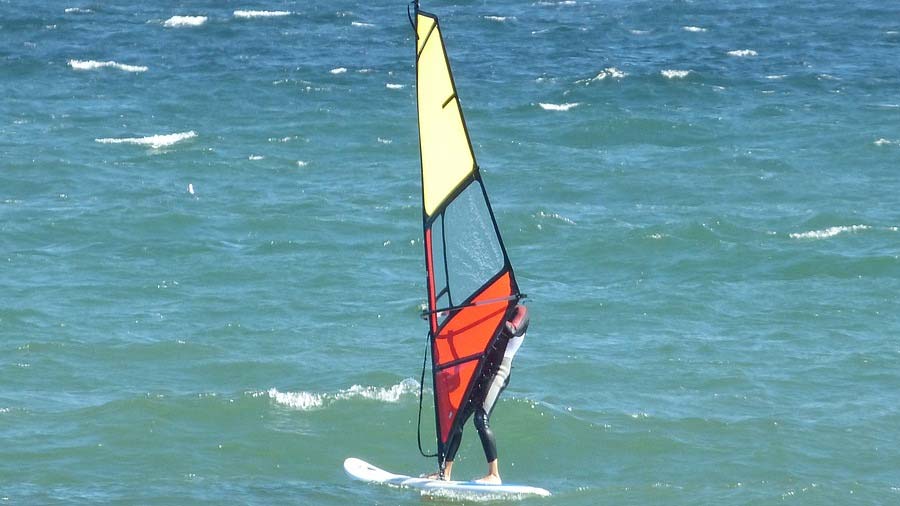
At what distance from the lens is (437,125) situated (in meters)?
9.41

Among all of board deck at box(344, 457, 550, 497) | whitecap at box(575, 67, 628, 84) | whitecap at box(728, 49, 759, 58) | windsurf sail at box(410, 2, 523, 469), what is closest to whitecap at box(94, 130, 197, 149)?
whitecap at box(575, 67, 628, 84)

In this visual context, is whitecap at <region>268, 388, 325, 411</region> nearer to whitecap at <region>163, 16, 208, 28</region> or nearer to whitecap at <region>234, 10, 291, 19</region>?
whitecap at <region>163, 16, 208, 28</region>

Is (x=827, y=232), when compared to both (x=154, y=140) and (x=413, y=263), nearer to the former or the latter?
(x=413, y=263)

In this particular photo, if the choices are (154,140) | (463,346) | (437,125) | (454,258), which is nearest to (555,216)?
(154,140)

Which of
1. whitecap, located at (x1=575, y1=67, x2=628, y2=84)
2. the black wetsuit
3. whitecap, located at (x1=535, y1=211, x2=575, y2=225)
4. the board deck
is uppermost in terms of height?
the black wetsuit

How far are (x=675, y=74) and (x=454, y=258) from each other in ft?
78.3

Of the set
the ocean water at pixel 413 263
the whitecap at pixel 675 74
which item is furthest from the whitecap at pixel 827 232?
the whitecap at pixel 675 74

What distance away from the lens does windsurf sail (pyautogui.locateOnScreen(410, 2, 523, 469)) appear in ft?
30.8

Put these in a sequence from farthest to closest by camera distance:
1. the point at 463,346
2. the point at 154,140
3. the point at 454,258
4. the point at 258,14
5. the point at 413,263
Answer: the point at 258,14 → the point at 154,140 → the point at 413,263 → the point at 454,258 → the point at 463,346

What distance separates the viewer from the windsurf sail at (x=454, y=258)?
9.39 m

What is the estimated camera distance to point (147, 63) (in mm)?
34188

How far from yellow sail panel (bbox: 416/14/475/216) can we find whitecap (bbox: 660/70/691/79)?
77.8 ft

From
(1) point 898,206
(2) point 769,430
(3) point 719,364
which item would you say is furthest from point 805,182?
(2) point 769,430

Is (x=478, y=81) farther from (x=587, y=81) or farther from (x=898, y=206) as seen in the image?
(x=898, y=206)
